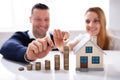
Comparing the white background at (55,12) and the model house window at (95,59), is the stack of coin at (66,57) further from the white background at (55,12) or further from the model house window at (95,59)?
the white background at (55,12)

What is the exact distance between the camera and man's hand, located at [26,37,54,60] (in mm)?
1039

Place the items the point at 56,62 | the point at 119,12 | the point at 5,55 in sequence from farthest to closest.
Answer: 1. the point at 119,12
2. the point at 5,55
3. the point at 56,62

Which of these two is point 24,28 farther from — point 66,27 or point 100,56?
point 100,56

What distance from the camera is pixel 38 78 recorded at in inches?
36.9

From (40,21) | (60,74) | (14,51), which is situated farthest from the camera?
(40,21)

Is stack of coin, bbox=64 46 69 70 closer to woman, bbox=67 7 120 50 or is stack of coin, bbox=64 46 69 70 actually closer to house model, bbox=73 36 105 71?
house model, bbox=73 36 105 71

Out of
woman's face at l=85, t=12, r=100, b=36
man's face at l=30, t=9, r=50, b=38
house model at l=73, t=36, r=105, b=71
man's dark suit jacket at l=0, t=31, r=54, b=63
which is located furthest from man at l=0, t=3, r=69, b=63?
woman's face at l=85, t=12, r=100, b=36

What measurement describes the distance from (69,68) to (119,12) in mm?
1590

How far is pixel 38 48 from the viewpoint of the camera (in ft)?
3.42

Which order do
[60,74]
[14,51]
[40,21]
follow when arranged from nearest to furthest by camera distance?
[60,74] < [14,51] < [40,21]

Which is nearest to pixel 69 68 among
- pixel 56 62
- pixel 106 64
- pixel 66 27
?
pixel 56 62

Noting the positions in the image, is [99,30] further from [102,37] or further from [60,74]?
[60,74]

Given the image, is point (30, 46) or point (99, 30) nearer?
point (30, 46)

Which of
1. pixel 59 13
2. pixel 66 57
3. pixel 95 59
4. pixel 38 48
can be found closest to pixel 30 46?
pixel 38 48
